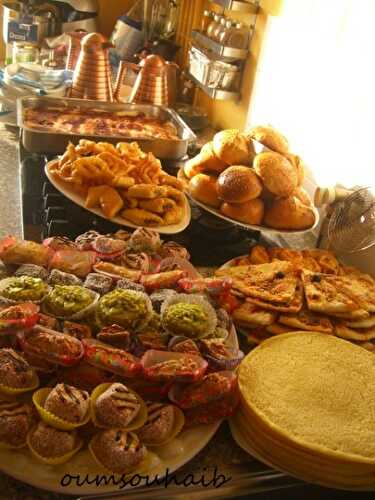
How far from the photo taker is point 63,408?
0.63 metres

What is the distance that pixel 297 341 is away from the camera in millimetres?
879

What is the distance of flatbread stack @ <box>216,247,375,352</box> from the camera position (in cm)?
93

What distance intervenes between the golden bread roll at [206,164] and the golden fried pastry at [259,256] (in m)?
0.24

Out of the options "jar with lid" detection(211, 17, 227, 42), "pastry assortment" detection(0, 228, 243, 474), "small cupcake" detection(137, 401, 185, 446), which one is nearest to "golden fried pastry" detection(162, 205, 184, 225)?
"pastry assortment" detection(0, 228, 243, 474)

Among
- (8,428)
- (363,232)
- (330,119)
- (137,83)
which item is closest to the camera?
(8,428)

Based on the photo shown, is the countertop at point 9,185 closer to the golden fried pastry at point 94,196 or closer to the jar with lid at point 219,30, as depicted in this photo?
the golden fried pastry at point 94,196

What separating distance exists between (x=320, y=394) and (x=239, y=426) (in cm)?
13

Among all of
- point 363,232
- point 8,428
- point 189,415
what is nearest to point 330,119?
point 363,232

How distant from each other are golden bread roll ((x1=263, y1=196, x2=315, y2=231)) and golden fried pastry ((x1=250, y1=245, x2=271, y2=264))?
2.4 inches

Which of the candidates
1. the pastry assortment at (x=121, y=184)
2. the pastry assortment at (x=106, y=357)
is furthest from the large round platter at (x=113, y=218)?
the pastry assortment at (x=106, y=357)

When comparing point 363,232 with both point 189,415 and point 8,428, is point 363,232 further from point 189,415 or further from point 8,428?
point 8,428

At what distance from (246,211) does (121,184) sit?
0.28 metres

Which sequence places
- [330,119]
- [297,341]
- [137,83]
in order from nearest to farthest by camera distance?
1. [297,341]
2. [330,119]
3. [137,83]

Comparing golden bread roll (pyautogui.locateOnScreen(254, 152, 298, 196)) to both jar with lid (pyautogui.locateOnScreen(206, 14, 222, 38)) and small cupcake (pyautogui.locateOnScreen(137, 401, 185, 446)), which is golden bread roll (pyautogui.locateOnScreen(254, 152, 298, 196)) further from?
jar with lid (pyautogui.locateOnScreen(206, 14, 222, 38))
